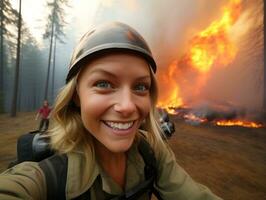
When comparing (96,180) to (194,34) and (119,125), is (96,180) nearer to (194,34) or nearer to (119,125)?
(119,125)

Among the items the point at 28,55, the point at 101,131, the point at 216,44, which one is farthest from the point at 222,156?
the point at 28,55

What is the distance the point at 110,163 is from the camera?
61.8 inches

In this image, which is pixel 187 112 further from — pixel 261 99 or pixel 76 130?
pixel 76 130

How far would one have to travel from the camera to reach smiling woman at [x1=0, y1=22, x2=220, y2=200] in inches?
49.1

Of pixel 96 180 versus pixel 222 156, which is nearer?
pixel 96 180

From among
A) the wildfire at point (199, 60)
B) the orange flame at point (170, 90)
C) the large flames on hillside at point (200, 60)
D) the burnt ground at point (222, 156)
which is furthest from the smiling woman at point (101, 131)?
the orange flame at point (170, 90)

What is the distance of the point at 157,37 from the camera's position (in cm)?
2239

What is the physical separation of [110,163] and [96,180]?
0.19 metres

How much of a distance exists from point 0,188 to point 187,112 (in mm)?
14985

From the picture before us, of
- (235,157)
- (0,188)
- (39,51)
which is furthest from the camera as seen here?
(39,51)

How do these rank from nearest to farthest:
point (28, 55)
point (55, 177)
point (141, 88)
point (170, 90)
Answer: point (55, 177) → point (141, 88) → point (170, 90) → point (28, 55)

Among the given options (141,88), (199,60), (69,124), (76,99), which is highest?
(199,60)

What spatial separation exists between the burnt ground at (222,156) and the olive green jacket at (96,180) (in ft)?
13.5

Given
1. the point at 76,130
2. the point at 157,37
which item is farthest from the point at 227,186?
the point at 157,37
